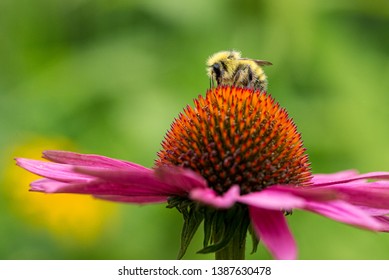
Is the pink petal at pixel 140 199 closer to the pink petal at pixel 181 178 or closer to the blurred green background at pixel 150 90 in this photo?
the pink petal at pixel 181 178

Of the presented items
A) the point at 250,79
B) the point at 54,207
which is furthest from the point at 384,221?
the point at 54,207

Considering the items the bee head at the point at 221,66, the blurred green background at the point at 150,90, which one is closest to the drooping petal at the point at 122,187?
the bee head at the point at 221,66

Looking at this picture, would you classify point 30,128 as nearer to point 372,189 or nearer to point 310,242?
point 310,242

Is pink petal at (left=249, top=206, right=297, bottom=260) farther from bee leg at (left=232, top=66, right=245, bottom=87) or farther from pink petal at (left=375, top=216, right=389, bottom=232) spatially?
bee leg at (left=232, top=66, right=245, bottom=87)

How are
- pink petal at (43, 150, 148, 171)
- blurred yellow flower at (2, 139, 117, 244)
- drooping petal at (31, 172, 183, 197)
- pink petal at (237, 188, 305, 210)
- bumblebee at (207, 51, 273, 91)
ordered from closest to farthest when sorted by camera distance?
pink petal at (237, 188, 305, 210) < drooping petal at (31, 172, 183, 197) < pink petal at (43, 150, 148, 171) < bumblebee at (207, 51, 273, 91) < blurred yellow flower at (2, 139, 117, 244)

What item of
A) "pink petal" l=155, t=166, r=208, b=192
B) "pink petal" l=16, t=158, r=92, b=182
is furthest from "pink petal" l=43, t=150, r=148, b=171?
"pink petal" l=155, t=166, r=208, b=192
